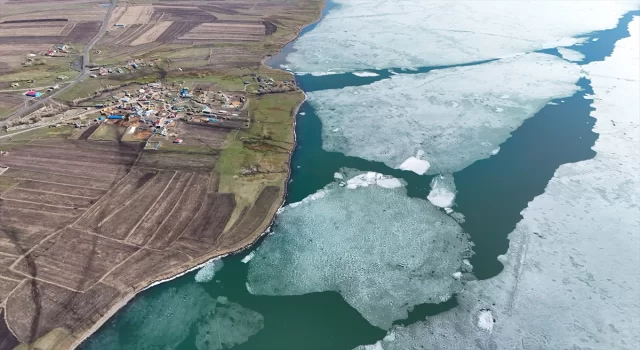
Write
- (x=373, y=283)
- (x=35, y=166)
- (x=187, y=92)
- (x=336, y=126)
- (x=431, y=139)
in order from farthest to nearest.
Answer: (x=187, y=92), (x=336, y=126), (x=431, y=139), (x=35, y=166), (x=373, y=283)

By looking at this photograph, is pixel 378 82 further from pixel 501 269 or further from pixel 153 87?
pixel 501 269

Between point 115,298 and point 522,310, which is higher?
point 115,298

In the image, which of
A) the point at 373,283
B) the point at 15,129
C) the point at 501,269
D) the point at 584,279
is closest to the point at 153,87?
the point at 15,129

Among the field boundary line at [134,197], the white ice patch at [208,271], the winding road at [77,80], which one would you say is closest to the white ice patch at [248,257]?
the white ice patch at [208,271]

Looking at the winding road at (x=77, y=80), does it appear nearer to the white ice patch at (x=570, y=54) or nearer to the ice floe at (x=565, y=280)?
the ice floe at (x=565, y=280)

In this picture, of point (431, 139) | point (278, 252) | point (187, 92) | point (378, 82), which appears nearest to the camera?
point (278, 252)

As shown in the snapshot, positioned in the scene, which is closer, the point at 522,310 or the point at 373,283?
the point at 522,310
